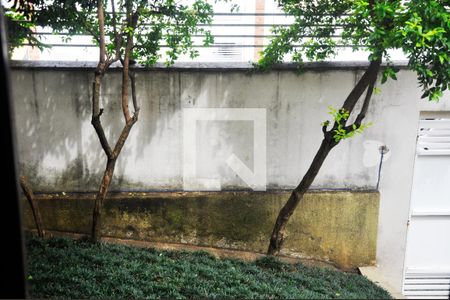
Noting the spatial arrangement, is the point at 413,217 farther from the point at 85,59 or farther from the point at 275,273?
the point at 85,59

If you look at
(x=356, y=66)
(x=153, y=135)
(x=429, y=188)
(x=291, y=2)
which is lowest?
(x=429, y=188)

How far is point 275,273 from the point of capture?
4.36 metres

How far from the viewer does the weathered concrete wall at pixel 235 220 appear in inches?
208

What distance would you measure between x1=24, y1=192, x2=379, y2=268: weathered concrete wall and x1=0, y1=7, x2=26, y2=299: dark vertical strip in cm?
456

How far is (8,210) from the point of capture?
754 millimetres

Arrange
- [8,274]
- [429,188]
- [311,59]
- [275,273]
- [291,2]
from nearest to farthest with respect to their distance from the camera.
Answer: [8,274] < [275,273] < [291,2] < [311,59] < [429,188]

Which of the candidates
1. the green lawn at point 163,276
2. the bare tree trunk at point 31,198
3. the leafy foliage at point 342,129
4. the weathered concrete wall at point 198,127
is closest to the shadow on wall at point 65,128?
the weathered concrete wall at point 198,127

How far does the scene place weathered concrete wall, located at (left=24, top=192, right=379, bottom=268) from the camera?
5273 mm

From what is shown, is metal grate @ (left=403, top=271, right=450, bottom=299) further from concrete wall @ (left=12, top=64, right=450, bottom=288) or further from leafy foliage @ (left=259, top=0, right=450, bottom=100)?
leafy foliage @ (left=259, top=0, right=450, bottom=100)

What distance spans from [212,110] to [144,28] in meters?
1.47

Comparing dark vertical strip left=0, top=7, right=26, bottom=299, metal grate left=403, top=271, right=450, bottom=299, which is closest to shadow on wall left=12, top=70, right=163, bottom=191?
dark vertical strip left=0, top=7, right=26, bottom=299

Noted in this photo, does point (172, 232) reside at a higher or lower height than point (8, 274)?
lower

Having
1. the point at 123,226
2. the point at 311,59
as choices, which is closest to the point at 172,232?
the point at 123,226

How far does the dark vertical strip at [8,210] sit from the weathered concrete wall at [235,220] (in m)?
4.56
